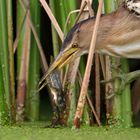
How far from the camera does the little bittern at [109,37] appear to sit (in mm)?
1569

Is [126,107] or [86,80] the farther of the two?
[126,107]

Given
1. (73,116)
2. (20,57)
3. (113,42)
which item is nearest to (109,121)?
(73,116)

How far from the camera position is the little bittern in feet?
5.15

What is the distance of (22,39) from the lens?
68.8 inches

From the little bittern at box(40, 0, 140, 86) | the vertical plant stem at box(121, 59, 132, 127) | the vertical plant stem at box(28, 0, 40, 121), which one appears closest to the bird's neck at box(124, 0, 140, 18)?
the little bittern at box(40, 0, 140, 86)

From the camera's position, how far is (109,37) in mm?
1588

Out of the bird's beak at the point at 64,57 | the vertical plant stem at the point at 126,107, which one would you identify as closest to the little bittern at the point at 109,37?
the bird's beak at the point at 64,57

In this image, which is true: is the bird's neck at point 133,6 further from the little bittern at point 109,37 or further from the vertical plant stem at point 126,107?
the vertical plant stem at point 126,107

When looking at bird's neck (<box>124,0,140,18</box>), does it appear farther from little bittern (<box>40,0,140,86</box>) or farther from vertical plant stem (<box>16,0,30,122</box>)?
vertical plant stem (<box>16,0,30,122</box>)

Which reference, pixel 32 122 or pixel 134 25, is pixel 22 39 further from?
pixel 134 25

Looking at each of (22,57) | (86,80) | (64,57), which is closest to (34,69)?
(22,57)

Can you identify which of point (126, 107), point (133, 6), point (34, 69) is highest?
point (133, 6)

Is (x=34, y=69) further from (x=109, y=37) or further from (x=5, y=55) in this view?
(x=109, y=37)

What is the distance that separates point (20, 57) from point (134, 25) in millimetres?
384
